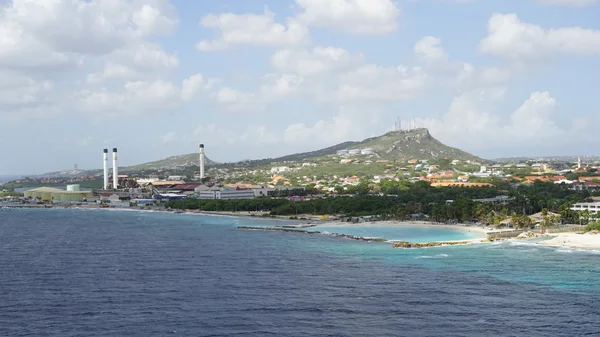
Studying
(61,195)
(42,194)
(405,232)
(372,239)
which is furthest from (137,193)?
(372,239)

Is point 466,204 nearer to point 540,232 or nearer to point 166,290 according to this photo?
point 540,232

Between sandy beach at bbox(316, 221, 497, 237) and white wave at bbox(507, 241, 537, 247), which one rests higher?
sandy beach at bbox(316, 221, 497, 237)

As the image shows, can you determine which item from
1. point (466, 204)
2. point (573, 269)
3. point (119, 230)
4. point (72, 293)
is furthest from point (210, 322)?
point (466, 204)

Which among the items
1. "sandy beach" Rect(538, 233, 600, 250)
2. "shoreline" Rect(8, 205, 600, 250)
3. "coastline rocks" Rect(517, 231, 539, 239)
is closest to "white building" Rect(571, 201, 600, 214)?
"shoreline" Rect(8, 205, 600, 250)

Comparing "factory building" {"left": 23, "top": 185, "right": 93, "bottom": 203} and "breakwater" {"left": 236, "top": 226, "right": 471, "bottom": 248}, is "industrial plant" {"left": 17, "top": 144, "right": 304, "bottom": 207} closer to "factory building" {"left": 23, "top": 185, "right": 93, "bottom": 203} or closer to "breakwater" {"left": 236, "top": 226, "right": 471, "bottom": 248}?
"factory building" {"left": 23, "top": 185, "right": 93, "bottom": 203}

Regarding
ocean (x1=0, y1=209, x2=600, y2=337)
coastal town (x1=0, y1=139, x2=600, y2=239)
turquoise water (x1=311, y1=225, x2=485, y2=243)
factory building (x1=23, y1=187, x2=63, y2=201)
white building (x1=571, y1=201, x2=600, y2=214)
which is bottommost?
ocean (x1=0, y1=209, x2=600, y2=337)

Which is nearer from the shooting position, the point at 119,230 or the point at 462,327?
the point at 462,327
